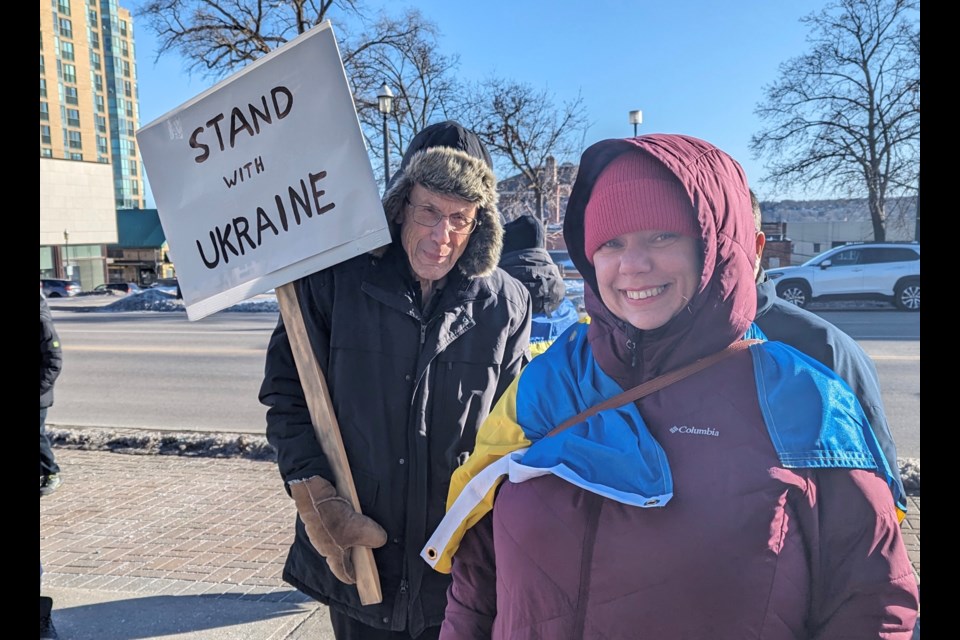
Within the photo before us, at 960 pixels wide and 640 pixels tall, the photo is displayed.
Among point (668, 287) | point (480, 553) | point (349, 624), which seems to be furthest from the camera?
point (349, 624)

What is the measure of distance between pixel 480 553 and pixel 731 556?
61cm

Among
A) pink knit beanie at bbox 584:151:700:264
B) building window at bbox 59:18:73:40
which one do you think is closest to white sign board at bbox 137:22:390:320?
pink knit beanie at bbox 584:151:700:264

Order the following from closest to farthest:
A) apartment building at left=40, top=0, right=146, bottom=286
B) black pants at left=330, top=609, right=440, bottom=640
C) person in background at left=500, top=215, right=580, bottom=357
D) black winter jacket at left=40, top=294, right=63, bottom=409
A: black pants at left=330, top=609, right=440, bottom=640, person in background at left=500, top=215, right=580, bottom=357, black winter jacket at left=40, top=294, right=63, bottom=409, apartment building at left=40, top=0, right=146, bottom=286

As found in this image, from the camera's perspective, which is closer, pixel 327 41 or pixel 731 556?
pixel 731 556

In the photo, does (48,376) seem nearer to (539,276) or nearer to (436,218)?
(539,276)

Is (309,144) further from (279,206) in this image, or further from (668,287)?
(668,287)

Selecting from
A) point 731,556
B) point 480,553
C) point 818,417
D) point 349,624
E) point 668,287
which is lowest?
point 349,624

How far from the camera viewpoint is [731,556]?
126cm

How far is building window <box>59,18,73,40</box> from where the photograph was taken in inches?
2851

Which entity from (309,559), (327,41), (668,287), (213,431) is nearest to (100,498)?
(213,431)

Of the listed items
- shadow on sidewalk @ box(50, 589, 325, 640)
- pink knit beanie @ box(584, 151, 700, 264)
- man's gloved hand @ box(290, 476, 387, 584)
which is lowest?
shadow on sidewalk @ box(50, 589, 325, 640)

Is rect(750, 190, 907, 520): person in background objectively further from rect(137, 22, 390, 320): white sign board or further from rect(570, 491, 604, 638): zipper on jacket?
rect(137, 22, 390, 320): white sign board

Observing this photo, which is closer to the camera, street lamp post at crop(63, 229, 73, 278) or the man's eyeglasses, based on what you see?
the man's eyeglasses

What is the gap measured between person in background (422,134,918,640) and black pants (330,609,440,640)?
815 millimetres
